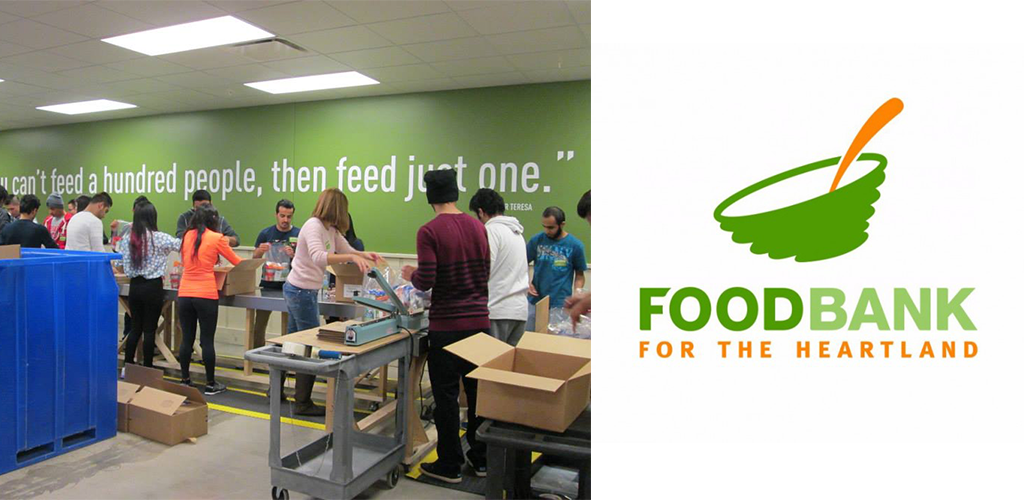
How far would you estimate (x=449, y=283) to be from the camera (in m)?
2.64

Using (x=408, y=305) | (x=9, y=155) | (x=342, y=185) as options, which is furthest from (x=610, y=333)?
(x=9, y=155)

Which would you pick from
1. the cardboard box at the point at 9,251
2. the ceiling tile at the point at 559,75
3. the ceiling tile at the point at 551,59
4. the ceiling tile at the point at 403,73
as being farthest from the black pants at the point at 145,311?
the ceiling tile at the point at 559,75

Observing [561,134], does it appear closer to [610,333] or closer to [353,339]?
[353,339]

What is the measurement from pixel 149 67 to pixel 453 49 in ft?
8.66

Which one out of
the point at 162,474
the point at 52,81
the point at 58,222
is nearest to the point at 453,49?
the point at 162,474

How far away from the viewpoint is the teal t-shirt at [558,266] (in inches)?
156

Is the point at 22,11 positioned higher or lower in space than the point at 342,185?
higher

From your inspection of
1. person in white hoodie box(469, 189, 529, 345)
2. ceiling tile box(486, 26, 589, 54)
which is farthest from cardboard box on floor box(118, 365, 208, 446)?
ceiling tile box(486, 26, 589, 54)

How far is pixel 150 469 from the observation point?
9.44 feet

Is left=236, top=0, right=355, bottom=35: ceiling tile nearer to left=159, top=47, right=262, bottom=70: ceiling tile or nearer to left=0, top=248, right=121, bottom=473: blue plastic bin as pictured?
left=159, top=47, right=262, bottom=70: ceiling tile

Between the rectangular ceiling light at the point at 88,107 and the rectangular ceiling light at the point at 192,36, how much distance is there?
2466mm

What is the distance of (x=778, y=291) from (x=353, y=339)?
181 cm

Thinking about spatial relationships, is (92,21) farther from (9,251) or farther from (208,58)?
(9,251)

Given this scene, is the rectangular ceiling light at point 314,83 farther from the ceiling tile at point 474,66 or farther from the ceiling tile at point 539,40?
the ceiling tile at point 539,40
